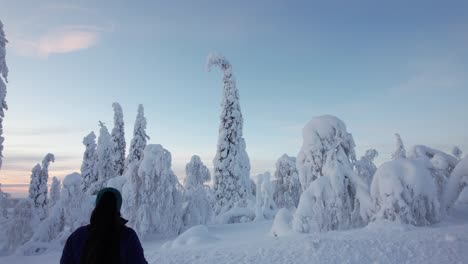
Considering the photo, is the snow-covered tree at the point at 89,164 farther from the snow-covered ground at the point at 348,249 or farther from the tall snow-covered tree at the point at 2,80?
the snow-covered ground at the point at 348,249

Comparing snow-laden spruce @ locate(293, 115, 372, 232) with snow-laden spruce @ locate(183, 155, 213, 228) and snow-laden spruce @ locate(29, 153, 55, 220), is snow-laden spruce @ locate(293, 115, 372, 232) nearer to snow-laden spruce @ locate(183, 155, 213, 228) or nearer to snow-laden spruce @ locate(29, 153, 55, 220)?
snow-laden spruce @ locate(183, 155, 213, 228)

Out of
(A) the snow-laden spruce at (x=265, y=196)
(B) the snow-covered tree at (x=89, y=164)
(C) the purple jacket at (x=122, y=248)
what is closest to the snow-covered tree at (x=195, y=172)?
(B) the snow-covered tree at (x=89, y=164)

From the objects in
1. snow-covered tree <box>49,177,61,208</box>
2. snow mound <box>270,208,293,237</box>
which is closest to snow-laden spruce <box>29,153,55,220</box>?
snow-covered tree <box>49,177,61,208</box>

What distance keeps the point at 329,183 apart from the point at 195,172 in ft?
93.3

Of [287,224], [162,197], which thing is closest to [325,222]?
[287,224]

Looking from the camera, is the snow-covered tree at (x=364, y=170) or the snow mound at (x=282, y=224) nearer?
the snow mound at (x=282, y=224)

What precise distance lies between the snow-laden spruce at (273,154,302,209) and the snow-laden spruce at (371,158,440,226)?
1136 inches

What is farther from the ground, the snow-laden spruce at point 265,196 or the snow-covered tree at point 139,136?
the snow-covered tree at point 139,136

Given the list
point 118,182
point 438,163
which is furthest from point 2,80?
point 438,163

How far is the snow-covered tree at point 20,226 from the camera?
80.3 ft

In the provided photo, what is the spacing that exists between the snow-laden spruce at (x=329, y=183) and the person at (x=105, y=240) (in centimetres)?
1207

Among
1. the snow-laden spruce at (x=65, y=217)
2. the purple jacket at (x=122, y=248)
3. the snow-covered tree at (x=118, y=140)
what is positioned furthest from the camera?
the snow-covered tree at (x=118, y=140)

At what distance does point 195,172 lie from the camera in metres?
42.1

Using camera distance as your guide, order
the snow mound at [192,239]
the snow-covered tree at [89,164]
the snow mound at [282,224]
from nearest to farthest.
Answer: the snow mound at [192,239]
the snow mound at [282,224]
the snow-covered tree at [89,164]
